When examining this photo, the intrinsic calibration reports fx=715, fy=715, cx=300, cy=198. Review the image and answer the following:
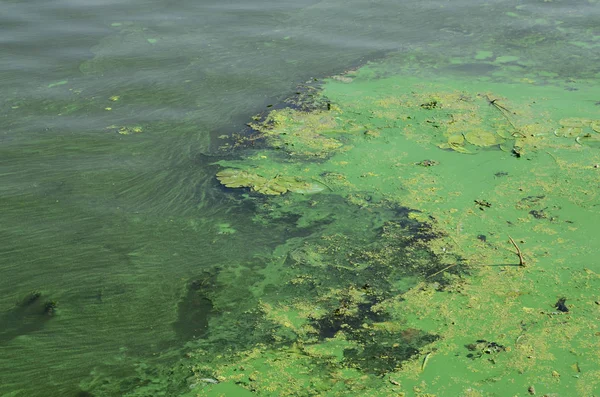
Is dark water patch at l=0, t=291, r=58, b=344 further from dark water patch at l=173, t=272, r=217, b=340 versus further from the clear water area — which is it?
dark water patch at l=173, t=272, r=217, b=340

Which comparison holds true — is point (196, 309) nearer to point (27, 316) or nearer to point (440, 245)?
point (27, 316)

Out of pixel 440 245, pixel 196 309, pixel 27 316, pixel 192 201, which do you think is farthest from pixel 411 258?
pixel 27 316

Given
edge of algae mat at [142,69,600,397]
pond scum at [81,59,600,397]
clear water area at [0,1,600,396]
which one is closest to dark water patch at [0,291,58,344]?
clear water area at [0,1,600,396]

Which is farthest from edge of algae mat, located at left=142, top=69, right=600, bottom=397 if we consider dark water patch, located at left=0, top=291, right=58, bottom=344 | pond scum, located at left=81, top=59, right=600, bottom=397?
dark water patch, located at left=0, top=291, right=58, bottom=344

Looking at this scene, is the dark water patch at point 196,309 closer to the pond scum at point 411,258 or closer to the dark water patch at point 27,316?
the pond scum at point 411,258

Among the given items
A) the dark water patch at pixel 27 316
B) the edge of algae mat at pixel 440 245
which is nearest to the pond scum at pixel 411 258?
the edge of algae mat at pixel 440 245

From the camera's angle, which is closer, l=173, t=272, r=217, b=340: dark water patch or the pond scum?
the pond scum

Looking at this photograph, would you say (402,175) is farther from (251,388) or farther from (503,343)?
(251,388)

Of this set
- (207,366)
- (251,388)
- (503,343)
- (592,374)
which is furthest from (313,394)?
(592,374)
